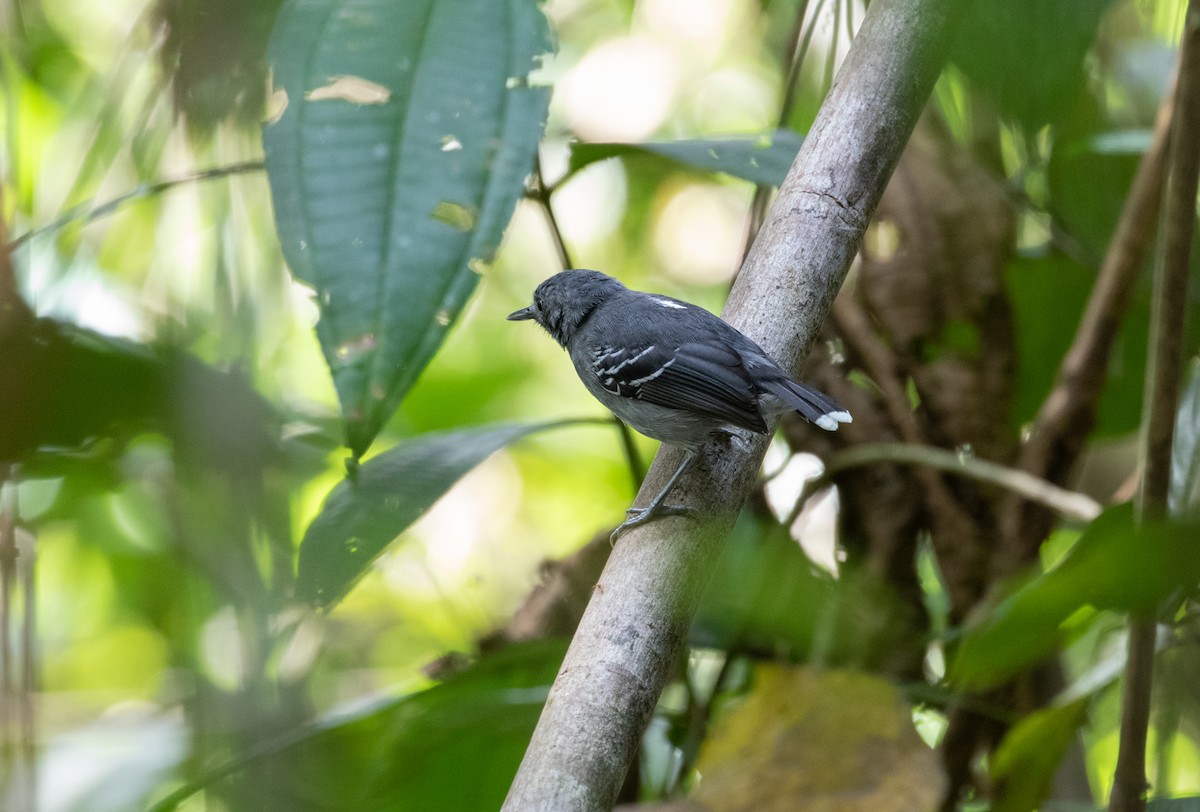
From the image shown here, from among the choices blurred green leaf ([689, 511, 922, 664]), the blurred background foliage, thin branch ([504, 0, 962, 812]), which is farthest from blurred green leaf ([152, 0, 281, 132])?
blurred green leaf ([689, 511, 922, 664])

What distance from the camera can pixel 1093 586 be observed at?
149 centimetres

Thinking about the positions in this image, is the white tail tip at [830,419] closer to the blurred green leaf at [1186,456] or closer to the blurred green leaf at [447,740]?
the blurred green leaf at [1186,456]

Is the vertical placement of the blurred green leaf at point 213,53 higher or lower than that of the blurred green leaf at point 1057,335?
higher

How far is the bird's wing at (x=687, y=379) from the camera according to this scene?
2.13 meters

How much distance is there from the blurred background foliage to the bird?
0.19m

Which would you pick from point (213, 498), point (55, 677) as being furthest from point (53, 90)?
point (213, 498)

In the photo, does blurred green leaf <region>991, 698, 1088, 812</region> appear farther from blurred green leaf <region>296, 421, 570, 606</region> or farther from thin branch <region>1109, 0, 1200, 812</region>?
blurred green leaf <region>296, 421, 570, 606</region>

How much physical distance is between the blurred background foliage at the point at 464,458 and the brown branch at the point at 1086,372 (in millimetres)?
27

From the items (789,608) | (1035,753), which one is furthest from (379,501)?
(1035,753)

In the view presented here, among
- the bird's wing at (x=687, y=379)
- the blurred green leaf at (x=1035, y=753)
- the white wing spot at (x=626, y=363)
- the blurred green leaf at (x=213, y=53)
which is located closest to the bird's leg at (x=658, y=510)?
the bird's wing at (x=687, y=379)

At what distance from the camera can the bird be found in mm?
2084

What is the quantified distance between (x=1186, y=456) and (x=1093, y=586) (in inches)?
36.2

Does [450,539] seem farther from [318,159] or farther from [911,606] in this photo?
[318,159]

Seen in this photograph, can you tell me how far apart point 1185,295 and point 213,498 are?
164 cm
